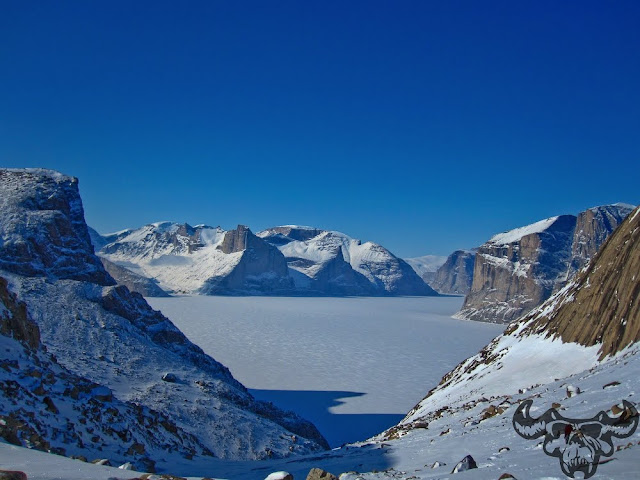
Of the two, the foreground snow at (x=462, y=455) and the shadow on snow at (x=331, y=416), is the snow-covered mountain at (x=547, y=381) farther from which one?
the shadow on snow at (x=331, y=416)

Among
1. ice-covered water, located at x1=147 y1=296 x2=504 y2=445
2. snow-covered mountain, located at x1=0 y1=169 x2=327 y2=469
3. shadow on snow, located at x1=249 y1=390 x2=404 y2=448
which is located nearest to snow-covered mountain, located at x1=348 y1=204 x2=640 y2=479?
snow-covered mountain, located at x1=0 y1=169 x2=327 y2=469

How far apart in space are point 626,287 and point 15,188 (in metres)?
65.5

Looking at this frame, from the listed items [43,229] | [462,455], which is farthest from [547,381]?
[43,229]

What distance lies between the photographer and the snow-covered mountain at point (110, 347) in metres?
30.2

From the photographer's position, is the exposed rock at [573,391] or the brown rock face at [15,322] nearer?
the exposed rock at [573,391]

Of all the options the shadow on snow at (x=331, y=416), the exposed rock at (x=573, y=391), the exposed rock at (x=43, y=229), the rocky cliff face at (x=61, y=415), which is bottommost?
the shadow on snow at (x=331, y=416)

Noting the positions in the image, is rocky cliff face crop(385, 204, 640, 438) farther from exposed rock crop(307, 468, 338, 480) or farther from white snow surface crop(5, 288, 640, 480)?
exposed rock crop(307, 468, 338, 480)

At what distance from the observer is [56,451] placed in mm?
14539

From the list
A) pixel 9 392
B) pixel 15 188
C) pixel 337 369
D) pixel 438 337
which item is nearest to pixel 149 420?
pixel 9 392

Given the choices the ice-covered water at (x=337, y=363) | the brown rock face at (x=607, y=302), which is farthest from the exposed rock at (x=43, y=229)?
the brown rock face at (x=607, y=302)

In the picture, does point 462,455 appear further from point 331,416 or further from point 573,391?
point 331,416
